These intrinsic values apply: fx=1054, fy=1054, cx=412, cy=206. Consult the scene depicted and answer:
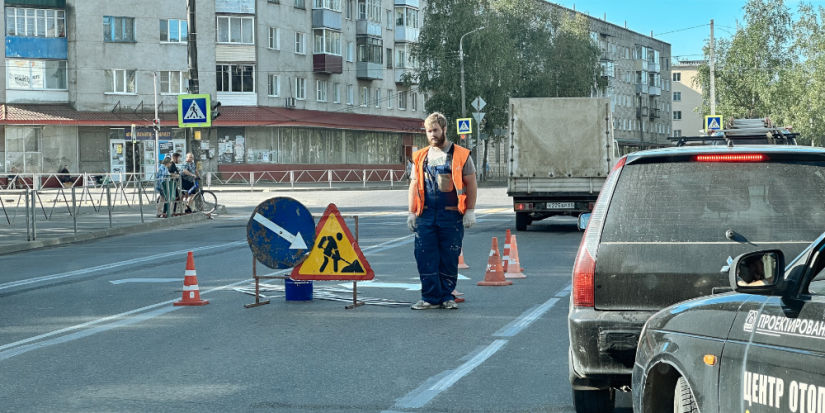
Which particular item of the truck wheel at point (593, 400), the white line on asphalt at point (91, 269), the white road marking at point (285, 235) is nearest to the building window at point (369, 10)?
the white line on asphalt at point (91, 269)

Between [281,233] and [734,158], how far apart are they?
5.99 metres

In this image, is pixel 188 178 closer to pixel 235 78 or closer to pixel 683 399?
pixel 683 399

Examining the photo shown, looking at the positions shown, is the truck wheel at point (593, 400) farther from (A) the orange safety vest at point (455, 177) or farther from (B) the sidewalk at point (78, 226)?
(B) the sidewalk at point (78, 226)

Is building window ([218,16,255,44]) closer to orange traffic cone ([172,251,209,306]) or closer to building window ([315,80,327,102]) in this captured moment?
building window ([315,80,327,102])

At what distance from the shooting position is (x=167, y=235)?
23.5 metres

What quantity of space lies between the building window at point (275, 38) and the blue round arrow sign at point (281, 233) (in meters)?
52.0

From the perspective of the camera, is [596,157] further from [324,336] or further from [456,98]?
[456,98]

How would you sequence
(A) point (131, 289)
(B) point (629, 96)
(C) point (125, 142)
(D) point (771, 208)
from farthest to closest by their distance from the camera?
(B) point (629, 96) < (C) point (125, 142) < (A) point (131, 289) < (D) point (771, 208)

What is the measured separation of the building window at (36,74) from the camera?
56.1 meters

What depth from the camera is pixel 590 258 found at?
17.9 ft

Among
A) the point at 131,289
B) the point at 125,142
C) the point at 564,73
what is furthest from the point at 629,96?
the point at 131,289

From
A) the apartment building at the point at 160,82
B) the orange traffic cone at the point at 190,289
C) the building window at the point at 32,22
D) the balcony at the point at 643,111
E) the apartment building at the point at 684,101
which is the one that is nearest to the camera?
the orange traffic cone at the point at 190,289

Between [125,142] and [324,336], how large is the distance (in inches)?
2026

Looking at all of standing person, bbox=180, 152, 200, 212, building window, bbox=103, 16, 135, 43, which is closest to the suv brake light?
standing person, bbox=180, 152, 200, 212
